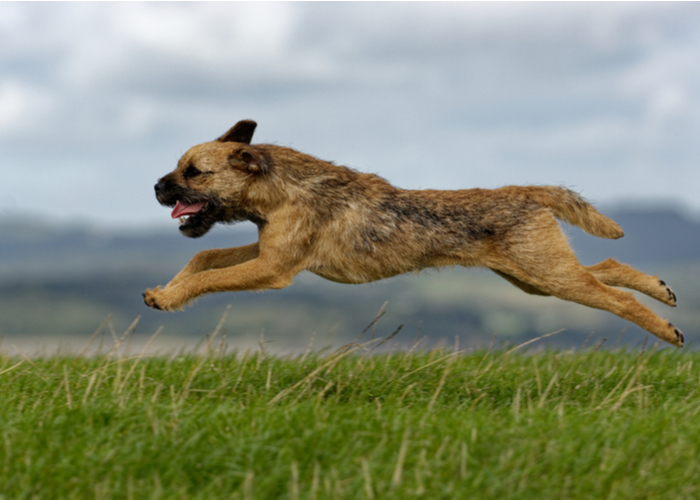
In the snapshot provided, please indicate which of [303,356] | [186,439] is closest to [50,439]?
[186,439]

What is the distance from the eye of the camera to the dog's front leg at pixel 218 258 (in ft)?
20.5

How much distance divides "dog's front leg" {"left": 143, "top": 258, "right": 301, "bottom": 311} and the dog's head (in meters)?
0.58

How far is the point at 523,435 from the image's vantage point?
454 cm

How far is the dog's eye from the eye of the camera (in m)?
6.14

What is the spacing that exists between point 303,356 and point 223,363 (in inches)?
33.4

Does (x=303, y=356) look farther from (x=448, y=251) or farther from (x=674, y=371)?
(x=674, y=371)

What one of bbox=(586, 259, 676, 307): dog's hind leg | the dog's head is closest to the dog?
the dog's head

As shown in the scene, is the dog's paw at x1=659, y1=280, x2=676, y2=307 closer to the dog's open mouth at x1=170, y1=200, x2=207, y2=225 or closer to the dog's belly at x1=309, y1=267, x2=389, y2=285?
the dog's belly at x1=309, y1=267, x2=389, y2=285

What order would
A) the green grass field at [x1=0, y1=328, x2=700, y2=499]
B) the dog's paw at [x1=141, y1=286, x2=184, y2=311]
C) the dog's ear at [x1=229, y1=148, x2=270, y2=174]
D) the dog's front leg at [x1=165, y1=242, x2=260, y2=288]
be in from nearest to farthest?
the green grass field at [x1=0, y1=328, x2=700, y2=499]
the dog's paw at [x1=141, y1=286, x2=184, y2=311]
the dog's ear at [x1=229, y1=148, x2=270, y2=174]
the dog's front leg at [x1=165, y1=242, x2=260, y2=288]

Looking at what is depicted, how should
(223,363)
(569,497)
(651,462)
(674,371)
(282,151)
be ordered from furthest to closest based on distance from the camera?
1. (674,371)
2. (223,363)
3. (282,151)
4. (651,462)
5. (569,497)

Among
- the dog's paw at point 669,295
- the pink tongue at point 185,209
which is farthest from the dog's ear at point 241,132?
the dog's paw at point 669,295

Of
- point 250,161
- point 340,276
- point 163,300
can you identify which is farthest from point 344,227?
point 163,300

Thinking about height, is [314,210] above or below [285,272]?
above

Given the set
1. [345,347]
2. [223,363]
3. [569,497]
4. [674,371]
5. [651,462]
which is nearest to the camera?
[569,497]
